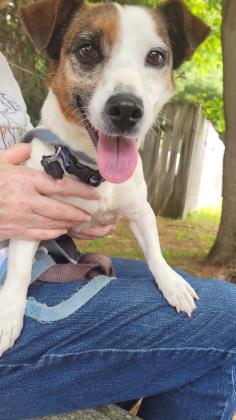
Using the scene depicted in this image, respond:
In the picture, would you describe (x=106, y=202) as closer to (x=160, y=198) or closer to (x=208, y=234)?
(x=208, y=234)

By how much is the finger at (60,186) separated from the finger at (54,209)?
0.03m

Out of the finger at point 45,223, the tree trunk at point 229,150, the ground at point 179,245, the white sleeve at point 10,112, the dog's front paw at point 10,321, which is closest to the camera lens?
the dog's front paw at point 10,321

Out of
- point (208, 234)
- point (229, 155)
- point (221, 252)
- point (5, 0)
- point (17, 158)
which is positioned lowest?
point (208, 234)

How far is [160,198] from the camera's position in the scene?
23.6 ft

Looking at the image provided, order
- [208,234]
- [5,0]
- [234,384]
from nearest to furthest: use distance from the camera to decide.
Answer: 1. [234,384]
2. [5,0]
3. [208,234]

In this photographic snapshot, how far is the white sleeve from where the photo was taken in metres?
1.92

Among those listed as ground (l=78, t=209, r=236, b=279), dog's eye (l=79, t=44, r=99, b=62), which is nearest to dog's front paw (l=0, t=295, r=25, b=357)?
dog's eye (l=79, t=44, r=99, b=62)

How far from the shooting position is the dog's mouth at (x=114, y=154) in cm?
158

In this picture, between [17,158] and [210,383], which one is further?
[17,158]

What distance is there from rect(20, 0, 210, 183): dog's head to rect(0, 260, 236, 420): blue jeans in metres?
0.42

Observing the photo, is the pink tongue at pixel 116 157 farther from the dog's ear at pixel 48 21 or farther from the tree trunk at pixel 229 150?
the tree trunk at pixel 229 150

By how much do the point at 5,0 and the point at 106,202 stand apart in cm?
101

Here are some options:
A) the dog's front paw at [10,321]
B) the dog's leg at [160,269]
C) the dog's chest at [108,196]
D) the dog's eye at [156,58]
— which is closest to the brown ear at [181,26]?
the dog's eye at [156,58]

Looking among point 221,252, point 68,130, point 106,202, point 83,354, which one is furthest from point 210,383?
point 221,252
